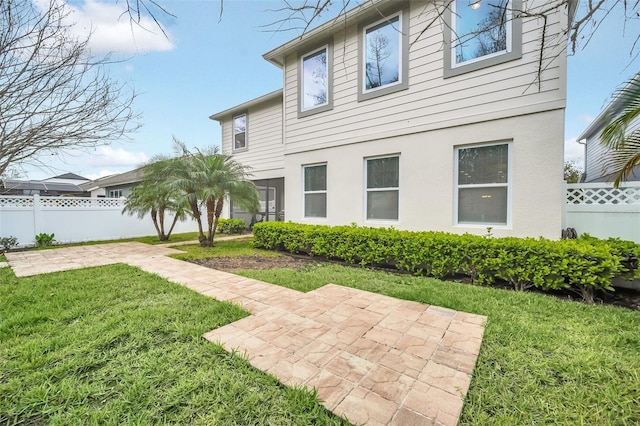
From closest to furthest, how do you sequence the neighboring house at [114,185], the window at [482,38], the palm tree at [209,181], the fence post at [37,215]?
the window at [482,38], the palm tree at [209,181], the fence post at [37,215], the neighboring house at [114,185]

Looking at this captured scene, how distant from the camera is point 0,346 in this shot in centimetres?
257

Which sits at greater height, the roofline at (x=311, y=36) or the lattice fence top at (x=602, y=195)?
the roofline at (x=311, y=36)

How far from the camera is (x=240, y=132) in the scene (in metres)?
12.2

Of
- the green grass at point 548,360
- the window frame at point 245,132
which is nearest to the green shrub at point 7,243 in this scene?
the window frame at point 245,132

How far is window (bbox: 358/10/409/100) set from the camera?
19.9ft

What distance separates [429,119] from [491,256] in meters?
2.99

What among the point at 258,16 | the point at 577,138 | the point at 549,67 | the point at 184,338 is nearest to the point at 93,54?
the point at 258,16

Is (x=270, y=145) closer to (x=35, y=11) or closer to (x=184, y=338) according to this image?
(x=35, y=11)

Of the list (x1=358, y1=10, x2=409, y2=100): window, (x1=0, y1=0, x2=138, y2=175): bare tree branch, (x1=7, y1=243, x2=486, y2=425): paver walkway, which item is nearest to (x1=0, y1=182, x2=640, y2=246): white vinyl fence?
(x1=7, y1=243, x2=486, y2=425): paver walkway

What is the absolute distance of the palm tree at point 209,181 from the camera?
7.77 m

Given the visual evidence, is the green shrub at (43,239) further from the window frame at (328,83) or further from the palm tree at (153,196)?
the window frame at (328,83)

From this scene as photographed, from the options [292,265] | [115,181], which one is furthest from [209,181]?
[115,181]

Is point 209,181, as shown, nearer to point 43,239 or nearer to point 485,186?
point 43,239

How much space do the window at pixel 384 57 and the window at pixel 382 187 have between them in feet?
5.25
